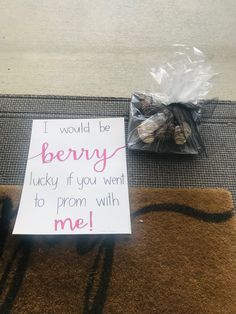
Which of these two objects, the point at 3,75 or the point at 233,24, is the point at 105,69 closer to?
the point at 3,75

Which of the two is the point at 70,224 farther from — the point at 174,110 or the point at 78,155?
the point at 174,110

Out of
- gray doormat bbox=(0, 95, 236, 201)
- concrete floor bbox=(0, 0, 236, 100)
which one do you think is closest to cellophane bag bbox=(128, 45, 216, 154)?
gray doormat bbox=(0, 95, 236, 201)

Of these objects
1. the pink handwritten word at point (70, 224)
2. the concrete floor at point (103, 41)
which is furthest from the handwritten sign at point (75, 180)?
the concrete floor at point (103, 41)

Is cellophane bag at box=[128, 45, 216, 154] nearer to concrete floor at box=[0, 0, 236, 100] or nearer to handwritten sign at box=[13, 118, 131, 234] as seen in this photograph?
handwritten sign at box=[13, 118, 131, 234]

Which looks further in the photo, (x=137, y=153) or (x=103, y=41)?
(x=103, y=41)

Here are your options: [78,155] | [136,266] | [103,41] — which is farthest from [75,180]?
[103,41]

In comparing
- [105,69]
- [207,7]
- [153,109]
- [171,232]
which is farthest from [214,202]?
[207,7]
